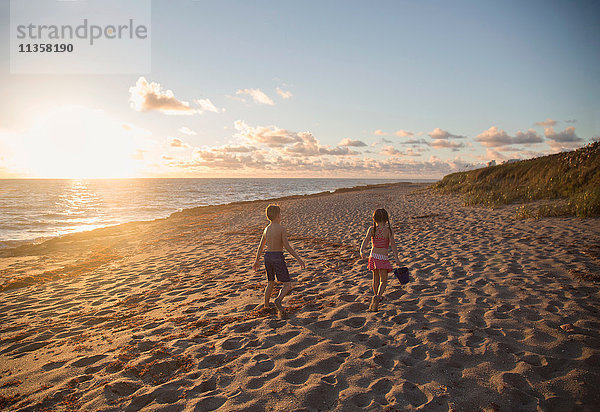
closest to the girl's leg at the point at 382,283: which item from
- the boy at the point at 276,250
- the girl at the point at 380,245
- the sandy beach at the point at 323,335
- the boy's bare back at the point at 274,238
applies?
the girl at the point at 380,245

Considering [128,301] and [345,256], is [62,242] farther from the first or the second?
[345,256]

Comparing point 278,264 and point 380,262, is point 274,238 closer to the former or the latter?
point 278,264

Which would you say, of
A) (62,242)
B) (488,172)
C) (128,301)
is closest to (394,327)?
(128,301)

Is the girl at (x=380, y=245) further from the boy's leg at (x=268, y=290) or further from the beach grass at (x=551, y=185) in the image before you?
the beach grass at (x=551, y=185)

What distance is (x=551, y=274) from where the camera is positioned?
6.09 meters

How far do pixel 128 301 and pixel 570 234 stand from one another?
12.1m

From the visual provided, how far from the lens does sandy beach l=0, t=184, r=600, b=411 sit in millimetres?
3205

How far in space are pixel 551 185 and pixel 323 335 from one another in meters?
17.0

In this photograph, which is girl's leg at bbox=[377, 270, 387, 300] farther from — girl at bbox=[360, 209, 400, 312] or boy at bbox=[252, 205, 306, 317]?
boy at bbox=[252, 205, 306, 317]

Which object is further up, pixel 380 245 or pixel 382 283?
pixel 380 245

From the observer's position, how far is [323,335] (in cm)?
442

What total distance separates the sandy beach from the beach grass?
249 cm

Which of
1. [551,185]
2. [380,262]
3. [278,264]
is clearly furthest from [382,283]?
[551,185]

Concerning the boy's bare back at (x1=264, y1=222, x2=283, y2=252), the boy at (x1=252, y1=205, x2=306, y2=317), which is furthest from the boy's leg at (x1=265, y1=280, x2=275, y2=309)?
the boy's bare back at (x1=264, y1=222, x2=283, y2=252)
